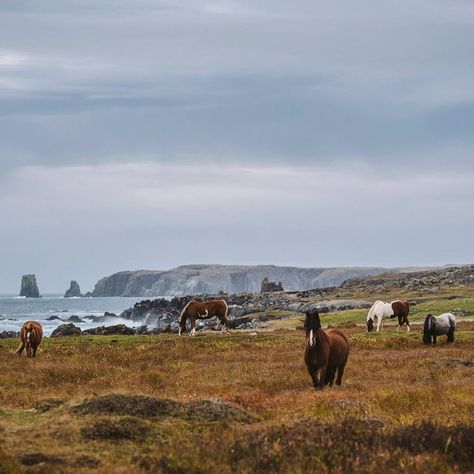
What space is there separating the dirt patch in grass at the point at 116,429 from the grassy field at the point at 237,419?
20 millimetres

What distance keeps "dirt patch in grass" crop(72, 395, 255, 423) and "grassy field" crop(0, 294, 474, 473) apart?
22mm

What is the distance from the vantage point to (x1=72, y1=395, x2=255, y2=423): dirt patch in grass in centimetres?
1332

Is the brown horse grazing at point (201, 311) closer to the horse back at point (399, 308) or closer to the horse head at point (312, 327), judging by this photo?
the horse back at point (399, 308)

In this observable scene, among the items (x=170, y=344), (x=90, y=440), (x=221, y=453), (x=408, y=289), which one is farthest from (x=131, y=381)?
(x=408, y=289)

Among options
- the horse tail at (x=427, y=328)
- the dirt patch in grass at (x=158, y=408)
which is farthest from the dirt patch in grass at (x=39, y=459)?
the horse tail at (x=427, y=328)

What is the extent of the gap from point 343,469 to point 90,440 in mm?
4227

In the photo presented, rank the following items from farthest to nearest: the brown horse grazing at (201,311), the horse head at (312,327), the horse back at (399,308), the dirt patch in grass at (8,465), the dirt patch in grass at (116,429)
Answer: the brown horse grazing at (201,311) < the horse back at (399,308) < the horse head at (312,327) < the dirt patch in grass at (116,429) < the dirt patch in grass at (8,465)

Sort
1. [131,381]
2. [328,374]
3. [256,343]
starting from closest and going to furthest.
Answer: [328,374] < [131,381] < [256,343]

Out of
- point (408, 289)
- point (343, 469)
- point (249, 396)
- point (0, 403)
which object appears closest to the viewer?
point (343, 469)

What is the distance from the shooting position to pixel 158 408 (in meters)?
13.7

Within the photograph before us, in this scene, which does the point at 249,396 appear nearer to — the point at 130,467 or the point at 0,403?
the point at 0,403

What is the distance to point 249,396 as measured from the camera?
18.1 meters

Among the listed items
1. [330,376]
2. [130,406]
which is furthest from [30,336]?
[130,406]

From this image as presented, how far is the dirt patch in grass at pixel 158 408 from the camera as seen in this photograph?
1332 centimetres
